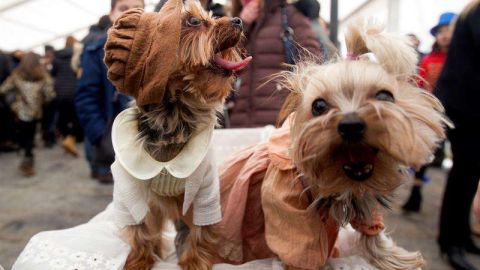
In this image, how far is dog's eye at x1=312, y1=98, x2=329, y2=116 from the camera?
1199 mm

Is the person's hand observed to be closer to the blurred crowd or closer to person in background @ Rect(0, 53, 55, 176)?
the blurred crowd

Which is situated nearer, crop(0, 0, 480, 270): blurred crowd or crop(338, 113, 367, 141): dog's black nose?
crop(338, 113, 367, 141): dog's black nose

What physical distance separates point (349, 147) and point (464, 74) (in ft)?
4.92

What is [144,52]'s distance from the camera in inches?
55.3

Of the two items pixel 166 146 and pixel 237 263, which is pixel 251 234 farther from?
pixel 166 146

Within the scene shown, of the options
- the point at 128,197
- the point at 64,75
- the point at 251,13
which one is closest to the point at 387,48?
the point at 128,197

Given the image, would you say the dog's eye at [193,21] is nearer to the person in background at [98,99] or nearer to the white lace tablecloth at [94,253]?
the white lace tablecloth at [94,253]

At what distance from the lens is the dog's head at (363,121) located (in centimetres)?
109

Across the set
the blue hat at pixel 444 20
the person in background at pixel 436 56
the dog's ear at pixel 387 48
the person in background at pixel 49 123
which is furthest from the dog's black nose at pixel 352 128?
the person in background at pixel 49 123

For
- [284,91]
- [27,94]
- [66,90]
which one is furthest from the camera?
[66,90]

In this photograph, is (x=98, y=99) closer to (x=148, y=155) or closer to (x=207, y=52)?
(x=148, y=155)

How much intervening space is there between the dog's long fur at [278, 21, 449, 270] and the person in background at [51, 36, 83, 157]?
591 cm

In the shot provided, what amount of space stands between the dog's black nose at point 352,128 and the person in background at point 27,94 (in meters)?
5.65

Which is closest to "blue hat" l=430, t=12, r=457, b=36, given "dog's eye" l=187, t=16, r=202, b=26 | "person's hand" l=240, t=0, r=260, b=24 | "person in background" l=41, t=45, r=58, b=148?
"person's hand" l=240, t=0, r=260, b=24
